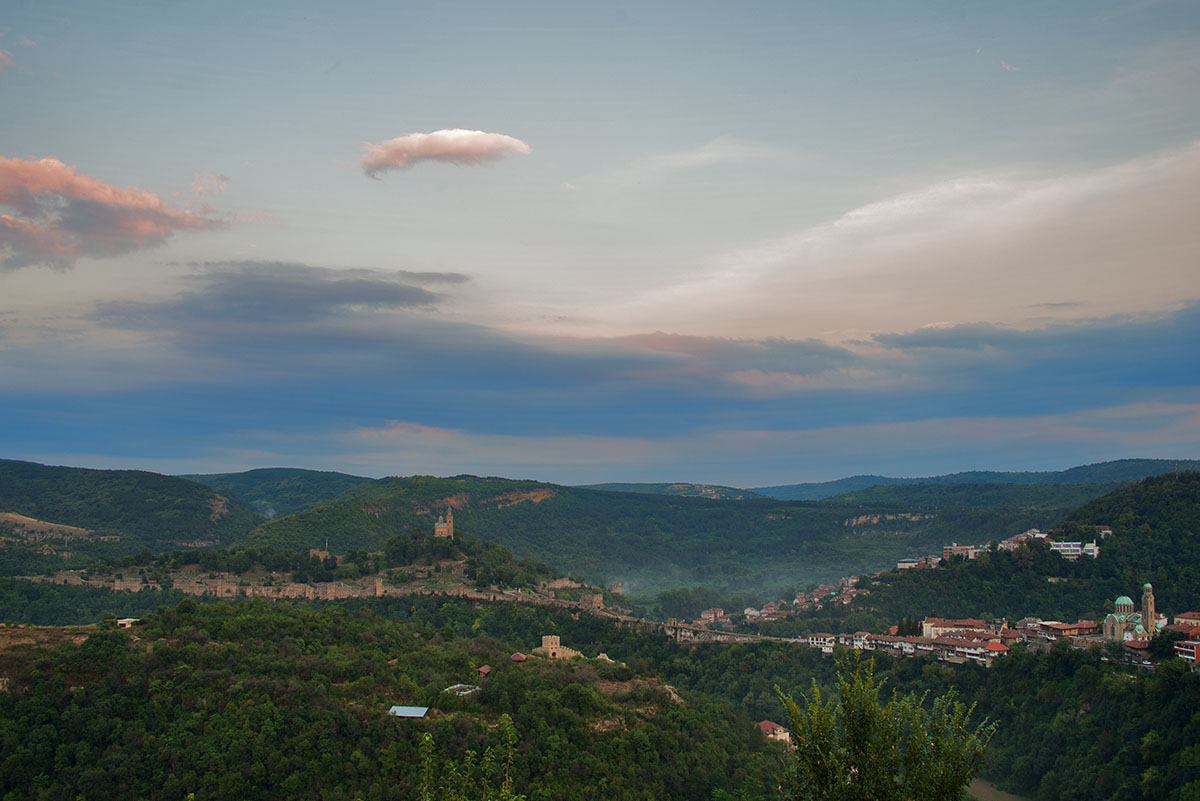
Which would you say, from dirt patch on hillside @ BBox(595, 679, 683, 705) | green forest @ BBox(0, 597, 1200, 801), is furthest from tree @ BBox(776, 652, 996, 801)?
dirt patch on hillside @ BBox(595, 679, 683, 705)

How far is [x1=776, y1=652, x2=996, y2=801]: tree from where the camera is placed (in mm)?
16781

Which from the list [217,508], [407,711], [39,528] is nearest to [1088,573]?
[407,711]

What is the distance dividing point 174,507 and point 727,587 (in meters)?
109

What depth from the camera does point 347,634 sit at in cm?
5828

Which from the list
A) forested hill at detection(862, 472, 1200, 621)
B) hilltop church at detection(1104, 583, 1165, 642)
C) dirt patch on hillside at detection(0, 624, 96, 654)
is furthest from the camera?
forested hill at detection(862, 472, 1200, 621)

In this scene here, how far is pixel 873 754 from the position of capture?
1719 cm

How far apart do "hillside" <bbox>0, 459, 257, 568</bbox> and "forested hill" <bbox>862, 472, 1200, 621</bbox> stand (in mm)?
114985

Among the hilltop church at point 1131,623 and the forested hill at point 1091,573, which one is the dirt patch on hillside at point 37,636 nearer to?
the hilltop church at point 1131,623

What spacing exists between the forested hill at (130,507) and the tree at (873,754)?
15366 centimetres

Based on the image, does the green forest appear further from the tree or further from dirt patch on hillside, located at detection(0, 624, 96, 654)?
the tree

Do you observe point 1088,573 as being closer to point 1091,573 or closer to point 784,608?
point 1091,573

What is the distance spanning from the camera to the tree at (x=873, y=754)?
16.8 m

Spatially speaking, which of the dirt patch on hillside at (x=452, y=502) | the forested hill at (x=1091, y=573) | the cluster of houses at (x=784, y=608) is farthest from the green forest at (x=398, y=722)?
the dirt patch on hillside at (x=452, y=502)

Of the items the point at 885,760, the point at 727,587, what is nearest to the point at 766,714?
the point at 885,760
